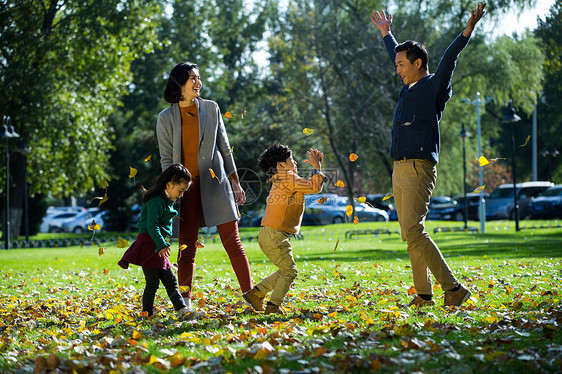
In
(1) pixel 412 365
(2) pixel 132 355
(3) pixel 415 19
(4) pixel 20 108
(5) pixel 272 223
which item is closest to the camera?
(1) pixel 412 365

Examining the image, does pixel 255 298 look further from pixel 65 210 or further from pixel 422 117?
pixel 65 210

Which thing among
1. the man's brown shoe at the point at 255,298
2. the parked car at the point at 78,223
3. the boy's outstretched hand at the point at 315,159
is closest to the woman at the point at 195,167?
the man's brown shoe at the point at 255,298

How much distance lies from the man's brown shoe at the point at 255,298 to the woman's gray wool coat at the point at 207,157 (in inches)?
25.1

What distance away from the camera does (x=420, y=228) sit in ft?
17.8

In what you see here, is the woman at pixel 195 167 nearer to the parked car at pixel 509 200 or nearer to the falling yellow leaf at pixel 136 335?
the falling yellow leaf at pixel 136 335

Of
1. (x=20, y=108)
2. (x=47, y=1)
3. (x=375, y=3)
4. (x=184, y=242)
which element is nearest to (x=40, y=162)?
(x=20, y=108)

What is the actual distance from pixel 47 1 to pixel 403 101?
20930mm

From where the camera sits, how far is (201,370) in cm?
349

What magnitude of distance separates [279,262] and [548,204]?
1068 inches

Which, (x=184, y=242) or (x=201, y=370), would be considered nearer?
(x=201, y=370)

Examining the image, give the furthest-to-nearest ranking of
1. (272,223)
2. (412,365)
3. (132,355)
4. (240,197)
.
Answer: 1. (240,197)
2. (272,223)
3. (132,355)
4. (412,365)

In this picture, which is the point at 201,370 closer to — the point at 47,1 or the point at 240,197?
the point at 240,197

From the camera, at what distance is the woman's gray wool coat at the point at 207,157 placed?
5.64 metres

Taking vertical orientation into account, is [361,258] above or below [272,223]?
below
